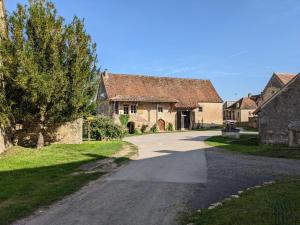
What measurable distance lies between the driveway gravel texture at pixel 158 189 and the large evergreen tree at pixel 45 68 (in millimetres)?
6278

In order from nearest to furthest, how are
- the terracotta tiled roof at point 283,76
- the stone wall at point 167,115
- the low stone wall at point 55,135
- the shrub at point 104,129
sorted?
the low stone wall at point 55,135
the shrub at point 104,129
the terracotta tiled roof at point 283,76
the stone wall at point 167,115

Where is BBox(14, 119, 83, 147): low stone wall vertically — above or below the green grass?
above

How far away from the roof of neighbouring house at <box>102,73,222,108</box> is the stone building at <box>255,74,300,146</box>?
22.2 metres

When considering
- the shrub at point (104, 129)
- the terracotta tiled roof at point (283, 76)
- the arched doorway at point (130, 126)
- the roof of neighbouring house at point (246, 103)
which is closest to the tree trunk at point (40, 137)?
the shrub at point (104, 129)

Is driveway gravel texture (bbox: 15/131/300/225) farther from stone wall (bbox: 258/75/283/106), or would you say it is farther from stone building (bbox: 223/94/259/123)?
stone building (bbox: 223/94/259/123)

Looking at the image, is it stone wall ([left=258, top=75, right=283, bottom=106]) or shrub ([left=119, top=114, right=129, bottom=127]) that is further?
stone wall ([left=258, top=75, right=283, bottom=106])

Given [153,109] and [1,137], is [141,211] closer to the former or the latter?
[1,137]

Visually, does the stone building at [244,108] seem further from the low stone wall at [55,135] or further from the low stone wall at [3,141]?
the low stone wall at [3,141]

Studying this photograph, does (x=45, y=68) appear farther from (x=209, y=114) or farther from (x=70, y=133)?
(x=209, y=114)

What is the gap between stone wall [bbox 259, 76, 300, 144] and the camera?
2383 cm

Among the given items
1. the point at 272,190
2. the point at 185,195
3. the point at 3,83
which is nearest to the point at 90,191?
the point at 185,195

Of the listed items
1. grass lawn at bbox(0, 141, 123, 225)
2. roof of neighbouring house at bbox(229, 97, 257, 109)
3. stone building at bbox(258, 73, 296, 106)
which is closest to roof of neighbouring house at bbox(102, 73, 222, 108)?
stone building at bbox(258, 73, 296, 106)

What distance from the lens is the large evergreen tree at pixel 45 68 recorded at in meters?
19.2

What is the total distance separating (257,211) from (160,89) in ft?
141
